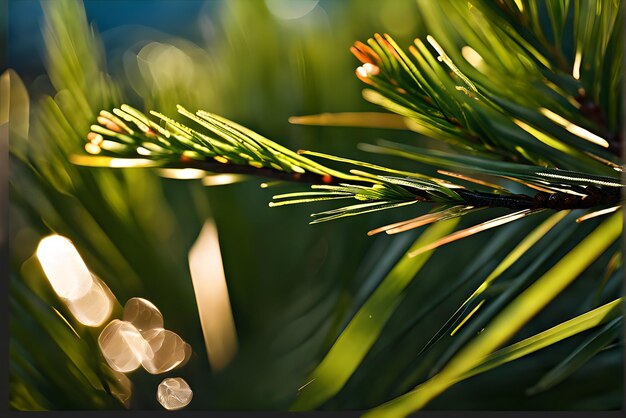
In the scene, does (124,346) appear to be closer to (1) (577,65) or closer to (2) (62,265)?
(2) (62,265)

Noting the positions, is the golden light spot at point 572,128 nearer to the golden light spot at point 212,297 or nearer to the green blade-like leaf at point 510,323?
the green blade-like leaf at point 510,323

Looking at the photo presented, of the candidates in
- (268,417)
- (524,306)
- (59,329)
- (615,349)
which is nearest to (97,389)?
(59,329)

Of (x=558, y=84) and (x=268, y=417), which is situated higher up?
(x=558, y=84)

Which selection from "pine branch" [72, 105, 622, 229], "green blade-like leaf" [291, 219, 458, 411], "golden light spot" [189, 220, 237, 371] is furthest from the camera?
"golden light spot" [189, 220, 237, 371]

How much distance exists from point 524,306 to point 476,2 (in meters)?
0.13

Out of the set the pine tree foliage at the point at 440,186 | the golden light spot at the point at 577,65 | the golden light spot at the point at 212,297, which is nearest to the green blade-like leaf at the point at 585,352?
the pine tree foliage at the point at 440,186

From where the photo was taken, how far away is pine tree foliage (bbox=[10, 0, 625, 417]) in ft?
0.70

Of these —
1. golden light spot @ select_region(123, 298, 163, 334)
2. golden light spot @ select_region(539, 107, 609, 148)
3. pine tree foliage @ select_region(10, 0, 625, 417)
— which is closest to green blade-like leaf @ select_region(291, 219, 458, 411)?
pine tree foliage @ select_region(10, 0, 625, 417)

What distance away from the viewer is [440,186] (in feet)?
0.65

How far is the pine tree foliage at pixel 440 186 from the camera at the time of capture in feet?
0.70

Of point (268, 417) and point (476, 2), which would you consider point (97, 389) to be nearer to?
point (268, 417)

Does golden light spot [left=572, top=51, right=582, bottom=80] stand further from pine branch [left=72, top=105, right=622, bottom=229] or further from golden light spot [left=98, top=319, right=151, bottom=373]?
golden light spot [left=98, top=319, right=151, bottom=373]

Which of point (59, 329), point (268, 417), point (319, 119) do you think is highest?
point (319, 119)

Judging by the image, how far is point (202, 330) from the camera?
49 centimetres
